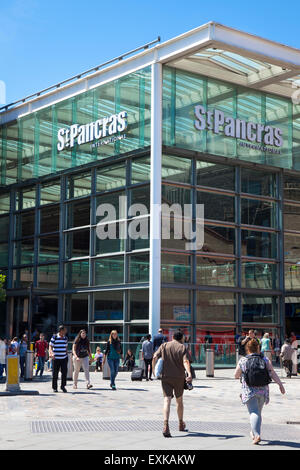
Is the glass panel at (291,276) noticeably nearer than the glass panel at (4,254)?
Yes

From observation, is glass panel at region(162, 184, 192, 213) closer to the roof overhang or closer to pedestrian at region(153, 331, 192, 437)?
the roof overhang

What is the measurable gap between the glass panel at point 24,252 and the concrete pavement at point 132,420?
→ 1842 cm

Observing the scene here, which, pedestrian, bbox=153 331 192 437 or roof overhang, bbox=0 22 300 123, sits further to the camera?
roof overhang, bbox=0 22 300 123

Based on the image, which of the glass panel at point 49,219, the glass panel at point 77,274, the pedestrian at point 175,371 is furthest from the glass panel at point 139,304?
the pedestrian at point 175,371

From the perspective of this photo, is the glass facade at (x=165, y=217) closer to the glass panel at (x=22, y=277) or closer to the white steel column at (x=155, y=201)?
the glass panel at (x=22, y=277)

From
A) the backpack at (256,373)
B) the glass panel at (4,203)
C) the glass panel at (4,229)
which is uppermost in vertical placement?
the glass panel at (4,203)

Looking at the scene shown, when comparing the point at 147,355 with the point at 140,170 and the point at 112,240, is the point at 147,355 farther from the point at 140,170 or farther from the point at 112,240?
the point at 140,170

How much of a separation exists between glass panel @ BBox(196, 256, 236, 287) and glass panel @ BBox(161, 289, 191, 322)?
1.10 metres

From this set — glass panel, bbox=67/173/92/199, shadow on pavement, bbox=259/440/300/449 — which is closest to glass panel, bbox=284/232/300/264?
glass panel, bbox=67/173/92/199

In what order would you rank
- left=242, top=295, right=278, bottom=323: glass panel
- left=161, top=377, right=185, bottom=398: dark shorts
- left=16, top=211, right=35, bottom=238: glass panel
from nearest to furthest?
1. left=161, top=377, right=185, bottom=398: dark shorts
2. left=242, top=295, right=278, bottom=323: glass panel
3. left=16, top=211, right=35, bottom=238: glass panel

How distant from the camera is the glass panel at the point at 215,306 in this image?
109ft

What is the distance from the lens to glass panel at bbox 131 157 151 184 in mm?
32344

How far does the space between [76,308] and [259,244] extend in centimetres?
972

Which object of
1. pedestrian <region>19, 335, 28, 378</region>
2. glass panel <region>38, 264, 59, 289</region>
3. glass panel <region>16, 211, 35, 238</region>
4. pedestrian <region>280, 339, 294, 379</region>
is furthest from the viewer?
glass panel <region>16, 211, 35, 238</region>
